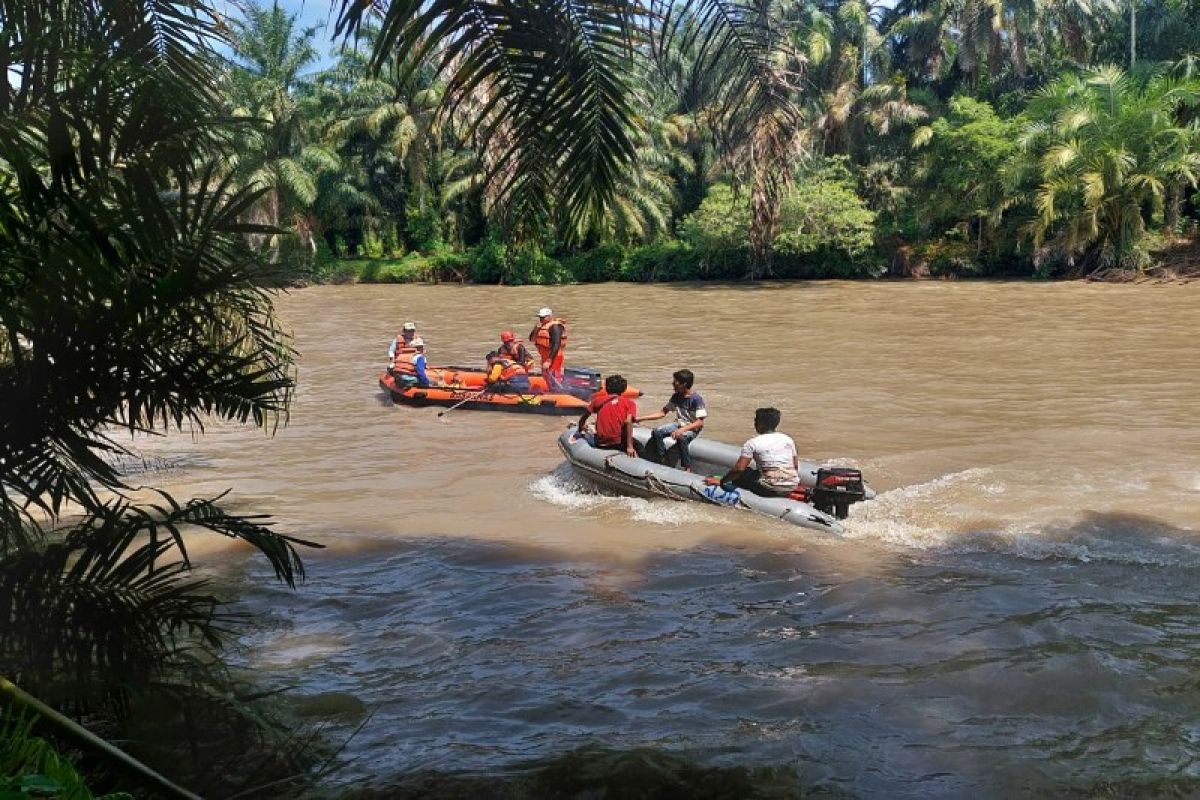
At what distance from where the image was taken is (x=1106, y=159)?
2964 centimetres

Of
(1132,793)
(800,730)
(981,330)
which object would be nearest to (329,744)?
(800,730)

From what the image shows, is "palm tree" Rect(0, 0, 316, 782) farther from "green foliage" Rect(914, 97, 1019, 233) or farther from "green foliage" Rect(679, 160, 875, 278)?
"green foliage" Rect(914, 97, 1019, 233)

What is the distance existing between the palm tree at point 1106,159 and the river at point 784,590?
1457cm

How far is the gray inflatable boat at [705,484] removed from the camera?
8.95 m

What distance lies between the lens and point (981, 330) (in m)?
22.0

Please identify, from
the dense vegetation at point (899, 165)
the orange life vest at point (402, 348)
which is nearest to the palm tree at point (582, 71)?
the orange life vest at point (402, 348)

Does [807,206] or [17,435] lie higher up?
[807,206]

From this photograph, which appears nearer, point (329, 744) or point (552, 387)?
point (329, 744)

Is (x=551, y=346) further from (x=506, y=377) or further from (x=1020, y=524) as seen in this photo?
(x=1020, y=524)

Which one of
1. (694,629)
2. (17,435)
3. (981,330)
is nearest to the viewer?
(17,435)

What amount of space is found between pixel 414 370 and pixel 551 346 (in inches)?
94.7

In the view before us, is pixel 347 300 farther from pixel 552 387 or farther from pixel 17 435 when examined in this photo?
pixel 17 435

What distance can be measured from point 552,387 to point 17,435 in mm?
11918

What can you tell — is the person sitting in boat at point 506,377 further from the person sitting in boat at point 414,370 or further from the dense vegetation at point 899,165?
the dense vegetation at point 899,165
